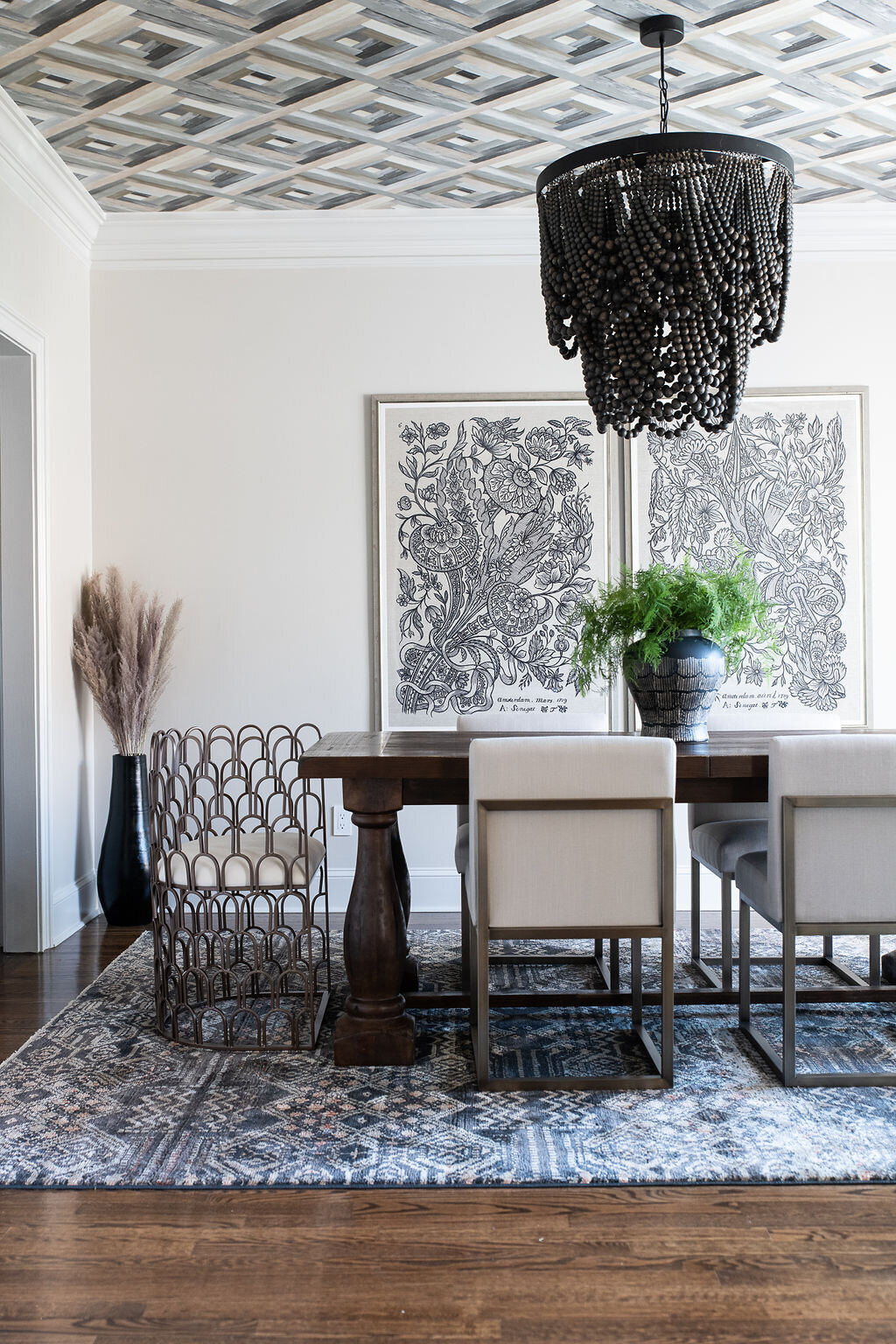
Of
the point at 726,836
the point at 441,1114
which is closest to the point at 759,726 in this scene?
the point at 726,836

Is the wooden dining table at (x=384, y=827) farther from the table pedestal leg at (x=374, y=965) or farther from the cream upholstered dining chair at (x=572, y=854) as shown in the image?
the cream upholstered dining chair at (x=572, y=854)

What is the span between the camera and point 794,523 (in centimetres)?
436

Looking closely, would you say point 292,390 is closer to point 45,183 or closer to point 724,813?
point 45,183

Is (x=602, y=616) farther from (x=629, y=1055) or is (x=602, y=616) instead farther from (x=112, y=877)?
(x=112, y=877)

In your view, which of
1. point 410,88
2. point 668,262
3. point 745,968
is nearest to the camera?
point 668,262

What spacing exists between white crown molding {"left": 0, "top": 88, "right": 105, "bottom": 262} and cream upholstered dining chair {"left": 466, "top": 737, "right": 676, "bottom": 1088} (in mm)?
2563

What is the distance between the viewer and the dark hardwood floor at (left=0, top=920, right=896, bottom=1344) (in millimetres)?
1606

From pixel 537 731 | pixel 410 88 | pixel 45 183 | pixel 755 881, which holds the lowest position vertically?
pixel 755 881

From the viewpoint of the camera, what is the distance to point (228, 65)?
319 cm

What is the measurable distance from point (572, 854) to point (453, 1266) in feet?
3.02

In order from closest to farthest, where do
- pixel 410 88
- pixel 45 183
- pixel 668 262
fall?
pixel 668 262 → pixel 410 88 → pixel 45 183

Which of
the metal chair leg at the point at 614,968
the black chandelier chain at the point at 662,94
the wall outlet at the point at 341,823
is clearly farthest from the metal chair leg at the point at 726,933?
the black chandelier chain at the point at 662,94

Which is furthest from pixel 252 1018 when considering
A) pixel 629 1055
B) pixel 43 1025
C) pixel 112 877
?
pixel 112 877

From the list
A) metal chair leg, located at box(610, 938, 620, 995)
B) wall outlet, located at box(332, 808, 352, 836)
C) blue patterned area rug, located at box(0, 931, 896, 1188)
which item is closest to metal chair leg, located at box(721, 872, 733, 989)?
blue patterned area rug, located at box(0, 931, 896, 1188)
